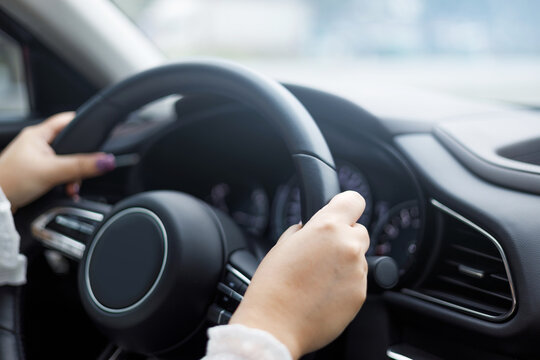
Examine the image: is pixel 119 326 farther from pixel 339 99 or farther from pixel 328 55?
pixel 328 55

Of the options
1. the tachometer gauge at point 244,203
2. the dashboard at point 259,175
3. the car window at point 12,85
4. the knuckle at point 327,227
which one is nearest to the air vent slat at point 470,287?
the dashboard at point 259,175

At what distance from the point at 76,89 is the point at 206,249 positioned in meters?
1.11

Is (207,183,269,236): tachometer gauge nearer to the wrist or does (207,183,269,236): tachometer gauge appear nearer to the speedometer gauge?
the speedometer gauge

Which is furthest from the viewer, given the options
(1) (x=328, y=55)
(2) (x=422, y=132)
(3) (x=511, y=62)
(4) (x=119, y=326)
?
(1) (x=328, y=55)

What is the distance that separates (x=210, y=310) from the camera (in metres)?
0.91

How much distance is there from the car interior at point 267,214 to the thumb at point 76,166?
0.02 metres

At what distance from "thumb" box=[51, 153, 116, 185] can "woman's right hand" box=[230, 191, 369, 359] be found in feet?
1.79

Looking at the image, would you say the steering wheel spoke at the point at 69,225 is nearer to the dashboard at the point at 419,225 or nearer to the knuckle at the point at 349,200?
the dashboard at the point at 419,225

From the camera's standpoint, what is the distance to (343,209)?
0.72 meters

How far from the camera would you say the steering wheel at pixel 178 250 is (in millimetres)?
845

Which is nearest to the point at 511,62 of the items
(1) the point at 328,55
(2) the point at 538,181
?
(1) the point at 328,55

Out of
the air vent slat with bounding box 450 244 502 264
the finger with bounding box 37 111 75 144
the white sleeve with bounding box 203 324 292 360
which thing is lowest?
the air vent slat with bounding box 450 244 502 264

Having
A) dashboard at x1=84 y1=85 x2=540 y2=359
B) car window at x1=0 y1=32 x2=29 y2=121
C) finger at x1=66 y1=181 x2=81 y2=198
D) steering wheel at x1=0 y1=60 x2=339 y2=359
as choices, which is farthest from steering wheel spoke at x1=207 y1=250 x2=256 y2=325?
car window at x1=0 y1=32 x2=29 y2=121

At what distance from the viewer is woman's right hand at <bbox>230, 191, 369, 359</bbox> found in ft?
2.19
